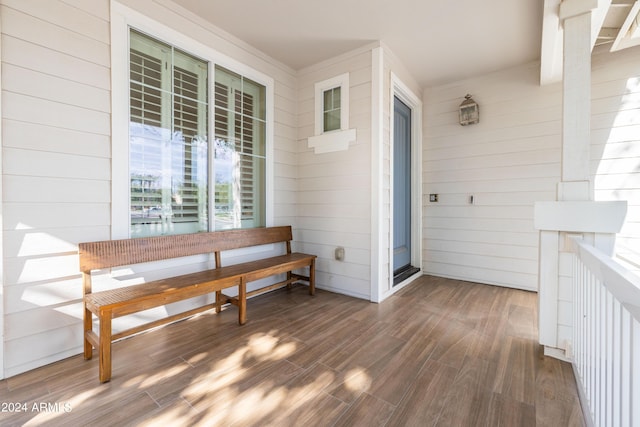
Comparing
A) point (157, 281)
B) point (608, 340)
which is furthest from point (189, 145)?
point (608, 340)

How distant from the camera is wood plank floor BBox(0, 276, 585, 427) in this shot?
4.81ft

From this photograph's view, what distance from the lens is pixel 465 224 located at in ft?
13.2

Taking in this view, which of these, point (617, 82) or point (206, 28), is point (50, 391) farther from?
point (617, 82)

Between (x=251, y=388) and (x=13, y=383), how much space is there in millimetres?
1470

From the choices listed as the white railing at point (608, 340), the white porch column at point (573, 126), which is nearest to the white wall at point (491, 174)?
the white porch column at point (573, 126)

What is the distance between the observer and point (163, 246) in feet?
7.88

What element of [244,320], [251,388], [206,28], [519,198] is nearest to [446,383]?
[251,388]

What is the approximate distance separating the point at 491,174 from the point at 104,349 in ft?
14.6

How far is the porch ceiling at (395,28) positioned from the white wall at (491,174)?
0.48 m

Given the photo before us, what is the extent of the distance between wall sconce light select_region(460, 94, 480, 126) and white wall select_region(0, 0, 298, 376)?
4048mm

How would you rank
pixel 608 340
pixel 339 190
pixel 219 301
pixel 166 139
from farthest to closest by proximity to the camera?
pixel 339 190 < pixel 219 301 < pixel 166 139 < pixel 608 340

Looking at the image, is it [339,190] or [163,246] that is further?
[339,190]

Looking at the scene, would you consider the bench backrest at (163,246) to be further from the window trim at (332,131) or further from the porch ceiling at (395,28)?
the porch ceiling at (395,28)

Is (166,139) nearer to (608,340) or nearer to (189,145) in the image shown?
(189,145)
